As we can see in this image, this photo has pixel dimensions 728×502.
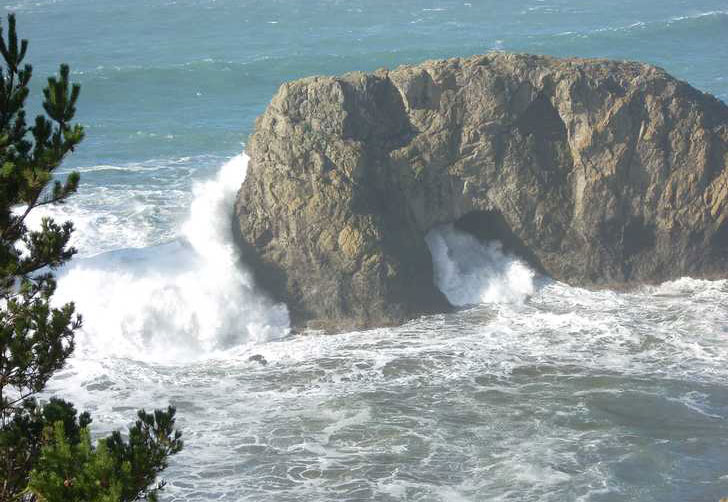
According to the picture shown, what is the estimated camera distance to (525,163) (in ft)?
98.2

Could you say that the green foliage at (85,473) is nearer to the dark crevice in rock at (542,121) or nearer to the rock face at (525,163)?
the rock face at (525,163)

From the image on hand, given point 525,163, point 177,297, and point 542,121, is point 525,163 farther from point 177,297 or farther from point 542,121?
point 177,297

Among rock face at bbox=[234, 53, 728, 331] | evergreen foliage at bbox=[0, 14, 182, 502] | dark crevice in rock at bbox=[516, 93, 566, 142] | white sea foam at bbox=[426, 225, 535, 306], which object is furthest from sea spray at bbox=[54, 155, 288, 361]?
evergreen foliage at bbox=[0, 14, 182, 502]

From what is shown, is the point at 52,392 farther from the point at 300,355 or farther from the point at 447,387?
the point at 447,387

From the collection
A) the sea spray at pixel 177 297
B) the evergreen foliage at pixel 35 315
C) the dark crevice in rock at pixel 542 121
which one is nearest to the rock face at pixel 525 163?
the dark crevice in rock at pixel 542 121

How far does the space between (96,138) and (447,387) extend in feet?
90.4

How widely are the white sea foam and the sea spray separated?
4.81 metres

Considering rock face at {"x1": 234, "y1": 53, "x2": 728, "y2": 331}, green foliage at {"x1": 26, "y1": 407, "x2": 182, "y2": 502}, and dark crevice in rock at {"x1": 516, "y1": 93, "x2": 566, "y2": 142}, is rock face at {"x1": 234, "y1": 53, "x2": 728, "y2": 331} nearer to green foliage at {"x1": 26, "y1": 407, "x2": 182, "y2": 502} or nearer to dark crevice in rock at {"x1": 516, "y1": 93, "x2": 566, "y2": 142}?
dark crevice in rock at {"x1": 516, "y1": 93, "x2": 566, "y2": 142}

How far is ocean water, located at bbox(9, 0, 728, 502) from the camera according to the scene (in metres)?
20.7

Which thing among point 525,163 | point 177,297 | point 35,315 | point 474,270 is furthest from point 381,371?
point 35,315

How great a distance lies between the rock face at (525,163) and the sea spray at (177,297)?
0.98 meters

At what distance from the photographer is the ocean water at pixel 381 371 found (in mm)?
20672

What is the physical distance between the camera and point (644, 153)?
1179 inches

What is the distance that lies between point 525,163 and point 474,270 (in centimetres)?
336
